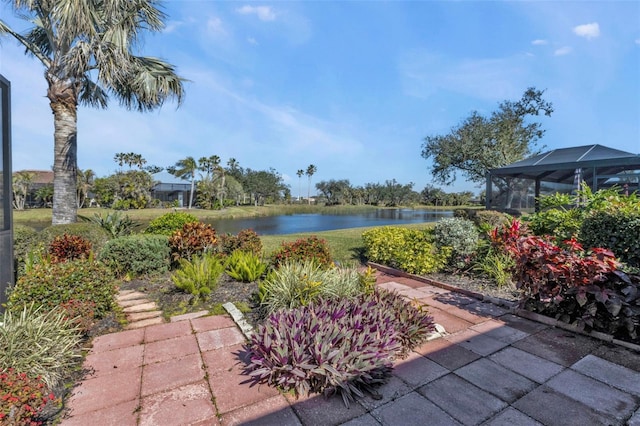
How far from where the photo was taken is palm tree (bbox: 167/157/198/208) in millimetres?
32000

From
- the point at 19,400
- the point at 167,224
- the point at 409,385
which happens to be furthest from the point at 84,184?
the point at 409,385

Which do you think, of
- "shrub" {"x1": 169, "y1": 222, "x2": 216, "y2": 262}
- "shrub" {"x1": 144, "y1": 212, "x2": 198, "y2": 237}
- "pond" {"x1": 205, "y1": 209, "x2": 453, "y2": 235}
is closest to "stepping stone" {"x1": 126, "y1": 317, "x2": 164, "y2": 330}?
"shrub" {"x1": 169, "y1": 222, "x2": 216, "y2": 262}

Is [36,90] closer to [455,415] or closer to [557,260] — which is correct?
[455,415]

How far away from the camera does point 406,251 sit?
4891mm

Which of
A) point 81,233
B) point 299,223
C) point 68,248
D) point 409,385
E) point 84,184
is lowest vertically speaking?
point 299,223

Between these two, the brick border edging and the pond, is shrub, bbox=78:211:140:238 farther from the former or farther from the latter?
the brick border edging

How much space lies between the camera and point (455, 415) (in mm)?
1630

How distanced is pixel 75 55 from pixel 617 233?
9.15 m

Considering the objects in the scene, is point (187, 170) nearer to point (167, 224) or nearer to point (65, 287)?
point (167, 224)

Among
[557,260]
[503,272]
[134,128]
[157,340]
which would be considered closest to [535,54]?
[503,272]

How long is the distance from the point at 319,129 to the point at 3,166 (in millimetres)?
11791

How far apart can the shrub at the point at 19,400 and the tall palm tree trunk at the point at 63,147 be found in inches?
225

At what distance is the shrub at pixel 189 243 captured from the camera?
4828 mm

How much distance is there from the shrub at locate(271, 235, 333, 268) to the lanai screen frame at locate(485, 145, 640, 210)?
271 inches
